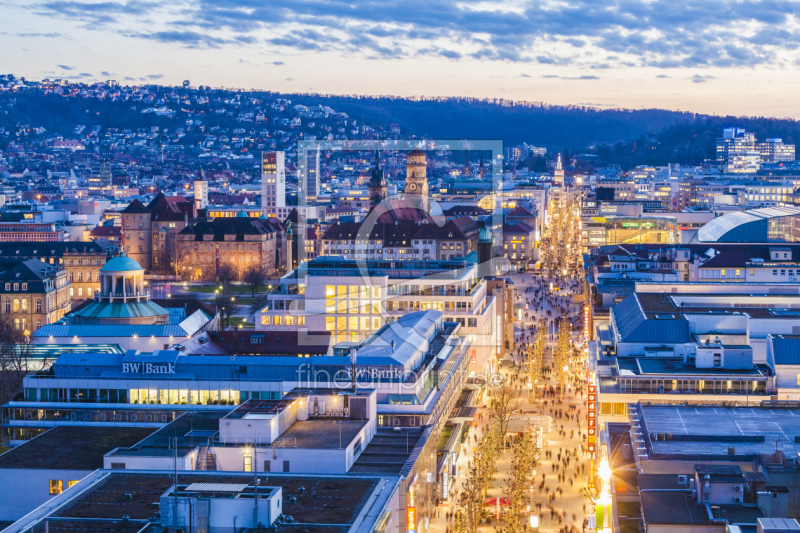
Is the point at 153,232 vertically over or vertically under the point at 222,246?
over

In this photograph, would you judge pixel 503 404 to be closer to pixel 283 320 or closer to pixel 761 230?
pixel 283 320

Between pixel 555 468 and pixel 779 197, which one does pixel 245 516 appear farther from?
pixel 779 197

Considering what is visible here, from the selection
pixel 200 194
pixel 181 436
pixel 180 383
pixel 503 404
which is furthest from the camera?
pixel 200 194

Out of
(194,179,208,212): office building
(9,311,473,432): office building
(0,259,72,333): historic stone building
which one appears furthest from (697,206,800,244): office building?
(194,179,208,212): office building

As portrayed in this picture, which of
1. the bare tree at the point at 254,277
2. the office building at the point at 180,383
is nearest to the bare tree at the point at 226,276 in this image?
the bare tree at the point at 254,277

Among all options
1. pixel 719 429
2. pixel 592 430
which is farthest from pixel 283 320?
pixel 719 429

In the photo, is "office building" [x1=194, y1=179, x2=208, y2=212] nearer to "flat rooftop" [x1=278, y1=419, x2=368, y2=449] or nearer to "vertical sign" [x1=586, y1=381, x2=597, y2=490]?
"vertical sign" [x1=586, y1=381, x2=597, y2=490]

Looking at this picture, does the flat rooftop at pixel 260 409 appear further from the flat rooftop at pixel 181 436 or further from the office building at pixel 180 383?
the office building at pixel 180 383
